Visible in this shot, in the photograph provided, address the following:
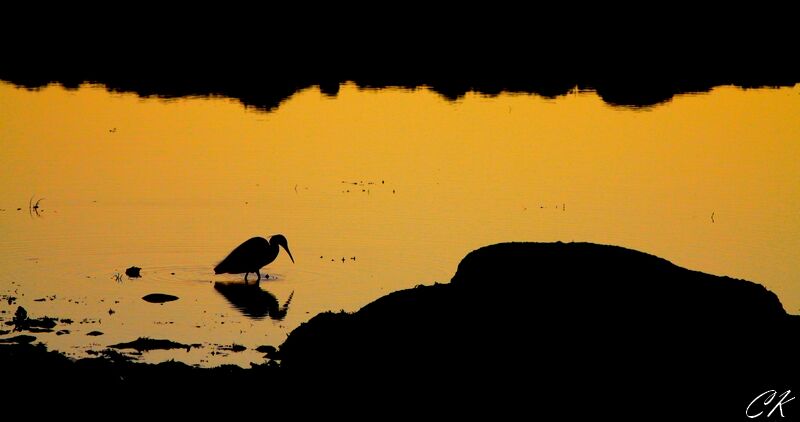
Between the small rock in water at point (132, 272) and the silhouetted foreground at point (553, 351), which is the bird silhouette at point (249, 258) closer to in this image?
the small rock in water at point (132, 272)

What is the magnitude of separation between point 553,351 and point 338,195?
1589 centimetres

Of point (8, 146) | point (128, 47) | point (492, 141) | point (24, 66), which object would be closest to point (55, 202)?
point (8, 146)

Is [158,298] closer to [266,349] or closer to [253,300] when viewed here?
[253,300]

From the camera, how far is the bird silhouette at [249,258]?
65.0ft

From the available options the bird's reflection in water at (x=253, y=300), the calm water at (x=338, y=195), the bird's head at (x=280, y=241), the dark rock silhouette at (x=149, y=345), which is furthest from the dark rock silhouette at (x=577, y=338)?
the bird's head at (x=280, y=241)

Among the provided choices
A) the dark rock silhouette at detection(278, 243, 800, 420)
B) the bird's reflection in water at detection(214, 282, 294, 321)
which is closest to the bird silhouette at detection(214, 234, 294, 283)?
the bird's reflection in water at detection(214, 282, 294, 321)

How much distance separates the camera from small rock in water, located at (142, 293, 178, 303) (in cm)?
1791

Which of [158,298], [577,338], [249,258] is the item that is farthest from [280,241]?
[577,338]

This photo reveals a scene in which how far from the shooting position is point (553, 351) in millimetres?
11734

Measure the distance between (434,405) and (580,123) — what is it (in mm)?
29978

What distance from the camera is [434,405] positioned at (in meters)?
11.2

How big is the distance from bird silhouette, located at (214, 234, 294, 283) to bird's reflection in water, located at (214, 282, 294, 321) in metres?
0.23

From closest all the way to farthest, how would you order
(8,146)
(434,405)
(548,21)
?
1. (434,405)
2. (8,146)
3. (548,21)

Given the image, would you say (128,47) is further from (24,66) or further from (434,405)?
(434,405)
